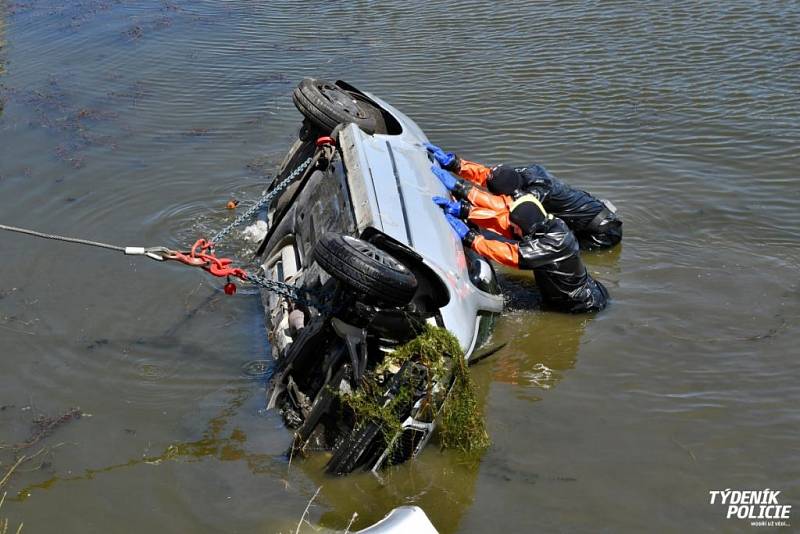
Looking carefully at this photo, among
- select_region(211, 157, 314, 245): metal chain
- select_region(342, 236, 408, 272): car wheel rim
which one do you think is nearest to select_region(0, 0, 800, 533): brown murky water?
select_region(211, 157, 314, 245): metal chain

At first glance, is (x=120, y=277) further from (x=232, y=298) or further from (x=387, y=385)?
(x=387, y=385)

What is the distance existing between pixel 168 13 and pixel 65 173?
668cm

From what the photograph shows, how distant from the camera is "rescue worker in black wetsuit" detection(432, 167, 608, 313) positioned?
740 centimetres

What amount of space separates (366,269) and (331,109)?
3.24 m

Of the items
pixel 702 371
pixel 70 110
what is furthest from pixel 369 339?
pixel 70 110

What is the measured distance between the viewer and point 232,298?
7.97m

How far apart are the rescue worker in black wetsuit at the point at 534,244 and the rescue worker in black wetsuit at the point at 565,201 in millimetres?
698

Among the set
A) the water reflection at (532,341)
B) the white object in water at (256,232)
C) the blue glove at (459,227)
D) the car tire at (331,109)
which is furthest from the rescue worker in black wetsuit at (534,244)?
the white object in water at (256,232)

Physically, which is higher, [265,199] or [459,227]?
[265,199]

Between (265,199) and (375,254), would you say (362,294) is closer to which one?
(375,254)

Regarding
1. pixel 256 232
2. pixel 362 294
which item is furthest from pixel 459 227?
pixel 256 232

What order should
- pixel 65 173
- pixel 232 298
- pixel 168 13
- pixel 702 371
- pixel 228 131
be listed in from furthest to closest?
pixel 168 13 → pixel 228 131 → pixel 65 173 → pixel 232 298 → pixel 702 371

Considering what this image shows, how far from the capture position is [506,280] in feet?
27.9

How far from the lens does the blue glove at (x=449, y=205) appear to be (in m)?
7.33
